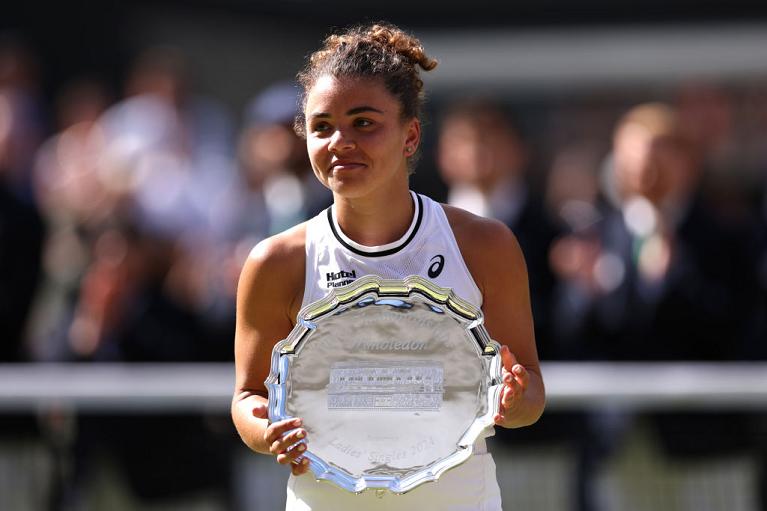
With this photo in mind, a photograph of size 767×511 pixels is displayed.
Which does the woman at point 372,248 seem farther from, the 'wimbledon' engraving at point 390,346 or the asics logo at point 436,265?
the 'wimbledon' engraving at point 390,346

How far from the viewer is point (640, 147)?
17.8ft

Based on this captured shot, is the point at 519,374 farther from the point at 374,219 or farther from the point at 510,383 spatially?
the point at 374,219

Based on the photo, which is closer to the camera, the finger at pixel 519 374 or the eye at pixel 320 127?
the finger at pixel 519 374

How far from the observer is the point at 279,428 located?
108 inches

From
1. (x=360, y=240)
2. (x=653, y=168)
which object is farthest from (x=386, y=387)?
(x=653, y=168)

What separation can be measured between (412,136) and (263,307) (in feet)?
1.74

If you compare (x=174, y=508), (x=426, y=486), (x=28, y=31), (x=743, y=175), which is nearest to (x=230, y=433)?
(x=174, y=508)

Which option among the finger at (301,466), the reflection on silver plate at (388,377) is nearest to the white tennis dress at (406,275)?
the reflection on silver plate at (388,377)

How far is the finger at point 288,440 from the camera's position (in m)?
2.73

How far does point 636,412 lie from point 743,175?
2.74 metres

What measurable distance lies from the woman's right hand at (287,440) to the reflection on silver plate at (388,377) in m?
0.12

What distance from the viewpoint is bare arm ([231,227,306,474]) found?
3.05 metres

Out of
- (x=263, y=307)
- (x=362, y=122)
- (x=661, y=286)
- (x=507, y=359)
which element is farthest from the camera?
(x=661, y=286)

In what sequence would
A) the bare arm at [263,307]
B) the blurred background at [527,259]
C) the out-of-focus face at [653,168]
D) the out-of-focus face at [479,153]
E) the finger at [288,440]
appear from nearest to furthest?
the finger at [288,440] → the bare arm at [263,307] → the blurred background at [527,259] → the out-of-focus face at [653,168] → the out-of-focus face at [479,153]
